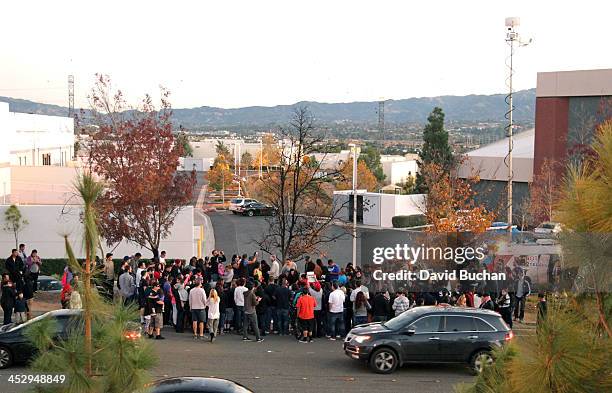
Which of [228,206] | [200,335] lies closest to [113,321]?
[200,335]

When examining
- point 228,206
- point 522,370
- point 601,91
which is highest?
point 601,91

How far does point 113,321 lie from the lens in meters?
5.12

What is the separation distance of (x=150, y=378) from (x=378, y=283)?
Result: 15100 millimetres

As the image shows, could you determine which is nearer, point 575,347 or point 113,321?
point 575,347

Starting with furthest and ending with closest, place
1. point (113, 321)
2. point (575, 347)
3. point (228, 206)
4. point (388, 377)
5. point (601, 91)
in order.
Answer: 1. point (228, 206)
2. point (601, 91)
3. point (388, 377)
4. point (113, 321)
5. point (575, 347)

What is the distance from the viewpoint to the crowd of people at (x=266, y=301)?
18.7 meters

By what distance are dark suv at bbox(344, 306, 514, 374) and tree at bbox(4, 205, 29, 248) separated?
1939 centimetres

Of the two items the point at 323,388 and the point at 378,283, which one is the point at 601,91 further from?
the point at 323,388

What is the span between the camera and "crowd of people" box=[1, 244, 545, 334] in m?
18.7

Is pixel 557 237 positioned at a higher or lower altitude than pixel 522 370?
higher

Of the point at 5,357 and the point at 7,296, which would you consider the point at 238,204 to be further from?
the point at 5,357

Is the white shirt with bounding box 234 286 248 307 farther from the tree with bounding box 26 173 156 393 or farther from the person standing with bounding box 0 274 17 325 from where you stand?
the tree with bounding box 26 173 156 393

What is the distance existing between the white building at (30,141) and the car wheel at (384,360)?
2737 cm

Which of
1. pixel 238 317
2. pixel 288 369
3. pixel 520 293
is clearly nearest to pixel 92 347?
pixel 288 369
